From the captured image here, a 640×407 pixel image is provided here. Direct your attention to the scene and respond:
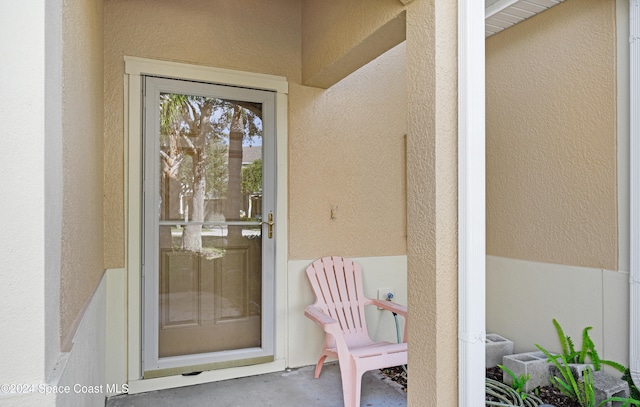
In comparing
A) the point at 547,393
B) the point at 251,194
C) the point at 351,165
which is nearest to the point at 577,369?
the point at 547,393

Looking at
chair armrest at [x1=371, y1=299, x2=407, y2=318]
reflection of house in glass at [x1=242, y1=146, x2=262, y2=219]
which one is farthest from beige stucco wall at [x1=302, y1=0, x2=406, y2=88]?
chair armrest at [x1=371, y1=299, x2=407, y2=318]

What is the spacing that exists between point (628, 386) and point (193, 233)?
2989mm

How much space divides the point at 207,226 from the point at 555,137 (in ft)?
8.87

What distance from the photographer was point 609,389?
2.36 meters

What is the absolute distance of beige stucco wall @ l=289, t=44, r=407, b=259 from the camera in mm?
3379

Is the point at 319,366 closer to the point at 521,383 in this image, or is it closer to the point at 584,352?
the point at 521,383

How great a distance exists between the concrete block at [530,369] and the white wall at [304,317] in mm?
1121

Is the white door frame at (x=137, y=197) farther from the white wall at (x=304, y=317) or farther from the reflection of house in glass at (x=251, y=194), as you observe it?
the reflection of house in glass at (x=251, y=194)

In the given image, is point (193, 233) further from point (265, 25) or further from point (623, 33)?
point (623, 33)

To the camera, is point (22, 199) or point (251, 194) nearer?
point (22, 199)

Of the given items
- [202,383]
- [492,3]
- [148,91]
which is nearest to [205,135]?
[148,91]

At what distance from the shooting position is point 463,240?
175 cm

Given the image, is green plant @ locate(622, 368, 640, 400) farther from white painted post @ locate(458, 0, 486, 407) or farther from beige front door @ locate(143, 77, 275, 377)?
beige front door @ locate(143, 77, 275, 377)

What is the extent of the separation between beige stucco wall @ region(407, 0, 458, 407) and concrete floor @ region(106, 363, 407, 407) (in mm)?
1053
